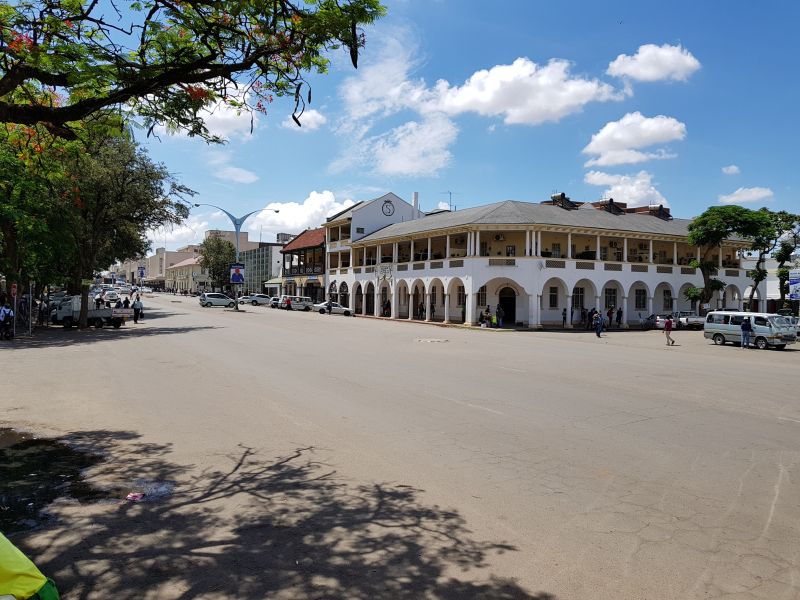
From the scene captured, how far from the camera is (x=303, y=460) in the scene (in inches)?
263

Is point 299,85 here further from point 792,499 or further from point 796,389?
point 796,389

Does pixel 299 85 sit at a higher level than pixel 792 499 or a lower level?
higher

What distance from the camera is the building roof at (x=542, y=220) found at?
40.0m

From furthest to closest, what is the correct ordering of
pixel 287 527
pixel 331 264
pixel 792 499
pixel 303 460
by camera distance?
pixel 331 264 < pixel 303 460 < pixel 792 499 < pixel 287 527

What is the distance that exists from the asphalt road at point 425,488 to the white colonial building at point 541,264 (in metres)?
27.3

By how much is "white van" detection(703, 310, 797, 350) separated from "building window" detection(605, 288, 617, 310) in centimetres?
1411

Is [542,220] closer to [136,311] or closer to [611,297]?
[611,297]

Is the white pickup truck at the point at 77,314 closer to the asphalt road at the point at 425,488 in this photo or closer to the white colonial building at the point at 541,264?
the asphalt road at the point at 425,488

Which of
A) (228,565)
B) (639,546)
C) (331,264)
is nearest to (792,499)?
(639,546)

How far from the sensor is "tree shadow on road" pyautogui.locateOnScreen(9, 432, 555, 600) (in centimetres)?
376

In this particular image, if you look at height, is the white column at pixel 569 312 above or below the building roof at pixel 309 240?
below

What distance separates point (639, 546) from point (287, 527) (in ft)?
9.26

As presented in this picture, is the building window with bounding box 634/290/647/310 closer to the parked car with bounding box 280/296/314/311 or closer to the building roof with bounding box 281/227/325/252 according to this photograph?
the parked car with bounding box 280/296/314/311

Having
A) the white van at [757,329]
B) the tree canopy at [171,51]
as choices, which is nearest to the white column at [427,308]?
the white van at [757,329]
